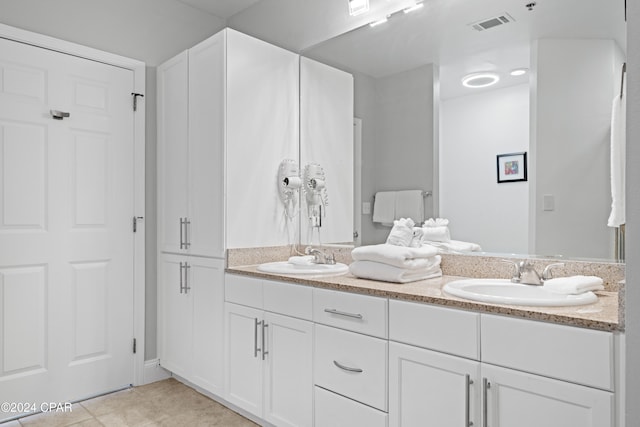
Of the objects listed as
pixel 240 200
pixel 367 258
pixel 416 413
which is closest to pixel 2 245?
pixel 240 200

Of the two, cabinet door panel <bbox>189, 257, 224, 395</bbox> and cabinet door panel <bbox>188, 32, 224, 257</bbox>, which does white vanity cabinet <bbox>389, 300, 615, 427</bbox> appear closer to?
cabinet door panel <bbox>189, 257, 224, 395</bbox>

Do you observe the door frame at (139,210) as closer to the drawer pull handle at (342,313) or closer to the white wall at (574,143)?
the drawer pull handle at (342,313)

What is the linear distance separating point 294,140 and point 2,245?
5.78 ft

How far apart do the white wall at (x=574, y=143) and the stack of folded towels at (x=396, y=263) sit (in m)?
0.45

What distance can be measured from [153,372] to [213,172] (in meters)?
1.50

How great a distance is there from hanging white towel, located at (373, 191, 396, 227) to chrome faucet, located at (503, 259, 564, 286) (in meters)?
0.76

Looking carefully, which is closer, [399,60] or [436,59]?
[436,59]

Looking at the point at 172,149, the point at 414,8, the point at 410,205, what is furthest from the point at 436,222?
the point at 172,149

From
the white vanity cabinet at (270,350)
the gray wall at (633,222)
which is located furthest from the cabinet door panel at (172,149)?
the gray wall at (633,222)

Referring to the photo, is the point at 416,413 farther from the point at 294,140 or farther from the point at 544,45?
the point at 294,140

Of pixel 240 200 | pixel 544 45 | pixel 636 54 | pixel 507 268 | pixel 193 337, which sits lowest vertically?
pixel 193 337

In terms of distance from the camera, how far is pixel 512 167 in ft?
6.18

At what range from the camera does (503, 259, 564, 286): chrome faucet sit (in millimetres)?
1665

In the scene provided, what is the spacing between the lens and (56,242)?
253 centimetres
